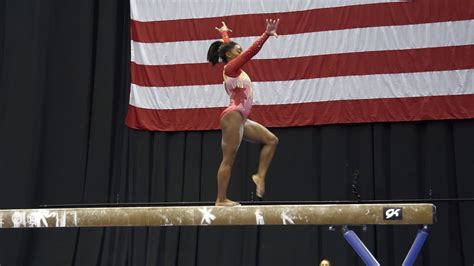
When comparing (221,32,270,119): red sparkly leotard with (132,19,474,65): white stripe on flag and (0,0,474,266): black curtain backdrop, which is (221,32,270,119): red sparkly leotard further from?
(0,0,474,266): black curtain backdrop

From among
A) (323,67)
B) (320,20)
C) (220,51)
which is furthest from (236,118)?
(320,20)

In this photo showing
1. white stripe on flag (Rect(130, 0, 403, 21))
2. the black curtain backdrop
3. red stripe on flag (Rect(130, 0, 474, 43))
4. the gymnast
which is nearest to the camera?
the gymnast

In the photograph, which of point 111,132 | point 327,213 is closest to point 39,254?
point 111,132

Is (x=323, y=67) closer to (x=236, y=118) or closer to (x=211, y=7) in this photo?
(x=211, y=7)

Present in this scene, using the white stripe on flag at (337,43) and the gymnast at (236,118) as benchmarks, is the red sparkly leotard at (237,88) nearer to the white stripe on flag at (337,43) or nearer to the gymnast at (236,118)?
the gymnast at (236,118)

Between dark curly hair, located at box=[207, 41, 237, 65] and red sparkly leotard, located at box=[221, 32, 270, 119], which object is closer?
red sparkly leotard, located at box=[221, 32, 270, 119]

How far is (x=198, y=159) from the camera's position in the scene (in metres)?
8.26

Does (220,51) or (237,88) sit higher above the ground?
(220,51)

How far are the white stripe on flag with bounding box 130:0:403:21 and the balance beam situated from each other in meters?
3.73

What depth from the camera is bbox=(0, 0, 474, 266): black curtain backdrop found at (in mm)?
7520

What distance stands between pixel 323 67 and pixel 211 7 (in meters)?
1.62

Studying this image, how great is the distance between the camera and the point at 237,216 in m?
4.74

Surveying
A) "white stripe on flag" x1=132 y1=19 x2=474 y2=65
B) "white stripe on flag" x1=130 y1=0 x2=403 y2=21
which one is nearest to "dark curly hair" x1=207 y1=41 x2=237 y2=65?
"white stripe on flag" x1=132 y1=19 x2=474 y2=65

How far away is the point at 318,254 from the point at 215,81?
2406 mm
